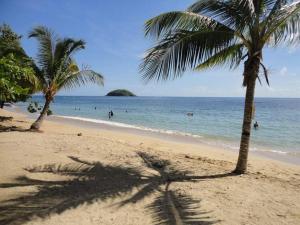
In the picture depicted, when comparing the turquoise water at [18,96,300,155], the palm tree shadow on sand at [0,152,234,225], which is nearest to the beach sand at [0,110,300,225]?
the palm tree shadow on sand at [0,152,234,225]

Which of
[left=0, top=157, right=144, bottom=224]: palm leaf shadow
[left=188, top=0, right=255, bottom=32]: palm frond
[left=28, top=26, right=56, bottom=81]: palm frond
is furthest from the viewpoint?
[left=28, top=26, right=56, bottom=81]: palm frond

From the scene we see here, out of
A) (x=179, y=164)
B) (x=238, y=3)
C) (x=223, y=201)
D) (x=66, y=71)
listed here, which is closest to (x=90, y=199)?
(x=223, y=201)

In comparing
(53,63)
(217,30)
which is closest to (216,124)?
(53,63)

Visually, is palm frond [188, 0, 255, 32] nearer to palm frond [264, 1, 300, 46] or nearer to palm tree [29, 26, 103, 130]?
palm frond [264, 1, 300, 46]

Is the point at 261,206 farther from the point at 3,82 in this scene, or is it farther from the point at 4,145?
the point at 4,145

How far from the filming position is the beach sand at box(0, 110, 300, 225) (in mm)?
4660

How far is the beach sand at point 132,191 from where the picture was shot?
4.66 m

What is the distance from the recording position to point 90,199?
17.2 feet

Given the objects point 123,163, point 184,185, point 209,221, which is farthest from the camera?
point 123,163

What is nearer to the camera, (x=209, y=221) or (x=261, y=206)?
(x=209, y=221)

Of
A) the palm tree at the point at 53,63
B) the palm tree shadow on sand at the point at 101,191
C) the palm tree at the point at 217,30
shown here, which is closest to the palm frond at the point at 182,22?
the palm tree at the point at 217,30

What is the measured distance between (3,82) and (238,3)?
5175 millimetres

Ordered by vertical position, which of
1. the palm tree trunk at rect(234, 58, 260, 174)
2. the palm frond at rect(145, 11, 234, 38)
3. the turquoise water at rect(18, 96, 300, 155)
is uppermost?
the palm frond at rect(145, 11, 234, 38)

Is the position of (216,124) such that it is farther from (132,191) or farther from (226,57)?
(132,191)
